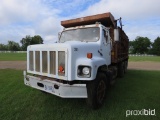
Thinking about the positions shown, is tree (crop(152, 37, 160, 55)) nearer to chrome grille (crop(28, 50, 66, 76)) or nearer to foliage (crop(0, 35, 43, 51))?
foliage (crop(0, 35, 43, 51))

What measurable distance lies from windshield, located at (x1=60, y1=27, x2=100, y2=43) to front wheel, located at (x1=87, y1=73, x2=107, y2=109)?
141cm

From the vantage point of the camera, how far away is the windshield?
5.95 m

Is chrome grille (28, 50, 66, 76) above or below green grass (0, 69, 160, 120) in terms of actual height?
above

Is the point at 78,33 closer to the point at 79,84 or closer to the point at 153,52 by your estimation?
the point at 79,84

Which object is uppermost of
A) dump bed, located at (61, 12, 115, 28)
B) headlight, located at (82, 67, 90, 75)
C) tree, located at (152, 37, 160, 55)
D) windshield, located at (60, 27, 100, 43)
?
tree, located at (152, 37, 160, 55)

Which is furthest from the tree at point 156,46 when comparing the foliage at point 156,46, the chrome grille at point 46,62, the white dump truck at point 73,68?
the chrome grille at point 46,62

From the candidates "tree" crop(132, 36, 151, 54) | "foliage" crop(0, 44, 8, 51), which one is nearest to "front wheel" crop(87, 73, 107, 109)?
"tree" crop(132, 36, 151, 54)

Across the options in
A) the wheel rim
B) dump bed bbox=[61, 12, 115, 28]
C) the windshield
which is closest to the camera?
the wheel rim

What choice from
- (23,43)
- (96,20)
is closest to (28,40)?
(23,43)

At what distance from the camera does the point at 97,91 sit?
4898 mm

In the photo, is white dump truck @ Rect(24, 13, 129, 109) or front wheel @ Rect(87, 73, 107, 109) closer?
white dump truck @ Rect(24, 13, 129, 109)

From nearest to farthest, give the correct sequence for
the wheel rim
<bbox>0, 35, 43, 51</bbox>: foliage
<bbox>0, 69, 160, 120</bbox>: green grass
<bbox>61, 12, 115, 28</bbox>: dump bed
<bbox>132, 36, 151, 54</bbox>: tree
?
<bbox>0, 69, 160, 120</bbox>: green grass
the wheel rim
<bbox>61, 12, 115, 28</bbox>: dump bed
<bbox>0, 35, 43, 51</bbox>: foliage
<bbox>132, 36, 151, 54</bbox>: tree

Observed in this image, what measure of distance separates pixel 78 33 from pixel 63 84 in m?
2.55

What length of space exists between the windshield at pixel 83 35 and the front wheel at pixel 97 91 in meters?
1.41
